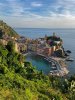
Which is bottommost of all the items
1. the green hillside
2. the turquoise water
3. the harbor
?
the turquoise water

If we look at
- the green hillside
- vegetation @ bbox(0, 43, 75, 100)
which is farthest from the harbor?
vegetation @ bbox(0, 43, 75, 100)

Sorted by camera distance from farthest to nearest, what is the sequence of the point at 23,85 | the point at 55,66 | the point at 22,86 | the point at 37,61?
the point at 37,61, the point at 55,66, the point at 23,85, the point at 22,86

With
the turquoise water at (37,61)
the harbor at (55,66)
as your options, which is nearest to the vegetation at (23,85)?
the harbor at (55,66)

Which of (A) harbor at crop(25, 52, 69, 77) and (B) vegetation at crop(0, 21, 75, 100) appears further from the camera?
(A) harbor at crop(25, 52, 69, 77)

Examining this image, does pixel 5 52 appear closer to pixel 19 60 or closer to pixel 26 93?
pixel 19 60

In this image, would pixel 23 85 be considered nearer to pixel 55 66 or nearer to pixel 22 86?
pixel 22 86

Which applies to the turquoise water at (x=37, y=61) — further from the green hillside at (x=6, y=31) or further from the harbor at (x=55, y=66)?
the green hillside at (x=6, y=31)

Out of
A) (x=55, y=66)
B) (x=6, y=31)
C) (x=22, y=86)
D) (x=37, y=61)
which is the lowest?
(x=37, y=61)

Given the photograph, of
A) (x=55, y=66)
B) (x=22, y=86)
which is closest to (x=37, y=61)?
(x=55, y=66)

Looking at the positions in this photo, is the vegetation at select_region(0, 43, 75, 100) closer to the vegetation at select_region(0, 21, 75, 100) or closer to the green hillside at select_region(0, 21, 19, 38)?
the vegetation at select_region(0, 21, 75, 100)

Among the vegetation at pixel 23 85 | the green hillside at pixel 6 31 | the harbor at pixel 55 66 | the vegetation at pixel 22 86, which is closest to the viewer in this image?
the vegetation at pixel 22 86

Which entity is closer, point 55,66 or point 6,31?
point 55,66

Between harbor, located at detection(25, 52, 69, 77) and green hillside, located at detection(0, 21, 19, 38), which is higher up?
green hillside, located at detection(0, 21, 19, 38)
